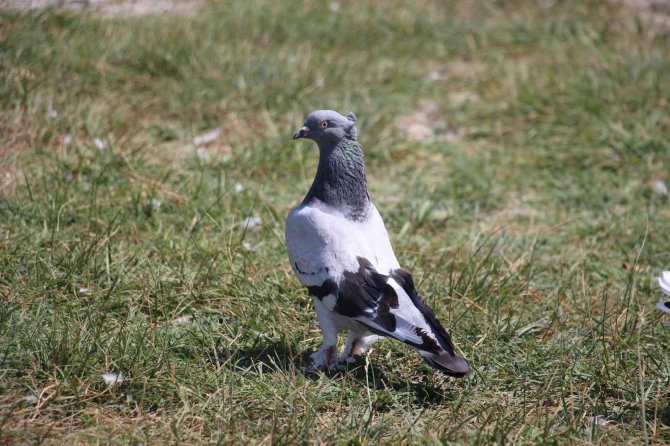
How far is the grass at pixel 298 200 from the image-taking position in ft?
9.75

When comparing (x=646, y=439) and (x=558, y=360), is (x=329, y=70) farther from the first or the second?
(x=646, y=439)

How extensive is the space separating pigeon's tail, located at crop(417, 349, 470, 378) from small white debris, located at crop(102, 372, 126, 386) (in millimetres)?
1067

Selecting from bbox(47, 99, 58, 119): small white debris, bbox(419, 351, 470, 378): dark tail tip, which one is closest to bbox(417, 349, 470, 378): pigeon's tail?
bbox(419, 351, 470, 378): dark tail tip

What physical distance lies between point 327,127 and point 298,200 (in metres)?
1.61

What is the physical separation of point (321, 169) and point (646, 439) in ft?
5.05

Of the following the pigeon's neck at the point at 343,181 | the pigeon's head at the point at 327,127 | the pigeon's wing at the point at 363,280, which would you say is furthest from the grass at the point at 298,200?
the pigeon's head at the point at 327,127

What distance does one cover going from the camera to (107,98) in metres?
5.46

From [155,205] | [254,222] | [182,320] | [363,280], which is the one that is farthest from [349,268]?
[155,205]

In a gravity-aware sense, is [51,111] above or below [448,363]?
above

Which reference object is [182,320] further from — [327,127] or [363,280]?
[327,127]

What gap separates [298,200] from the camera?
4.93 meters

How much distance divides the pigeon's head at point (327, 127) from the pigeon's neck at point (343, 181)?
0.03m

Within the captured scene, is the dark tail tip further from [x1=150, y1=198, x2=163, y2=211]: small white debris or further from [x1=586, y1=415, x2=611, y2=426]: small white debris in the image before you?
[x1=150, y1=198, x2=163, y2=211]: small white debris

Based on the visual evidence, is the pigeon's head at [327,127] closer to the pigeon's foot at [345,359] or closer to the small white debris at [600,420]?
the pigeon's foot at [345,359]
